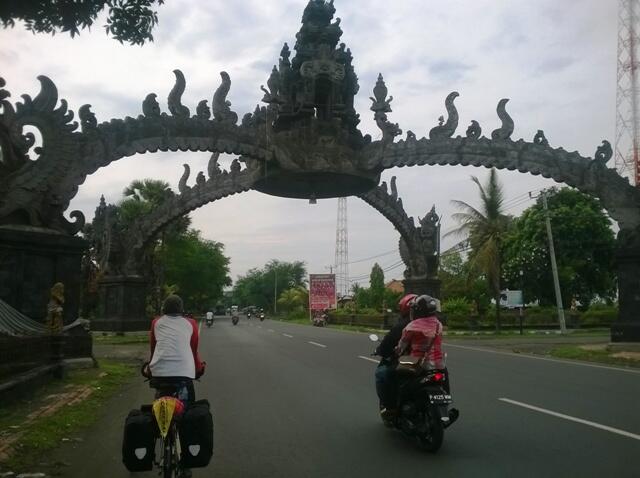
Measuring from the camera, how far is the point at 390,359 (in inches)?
282

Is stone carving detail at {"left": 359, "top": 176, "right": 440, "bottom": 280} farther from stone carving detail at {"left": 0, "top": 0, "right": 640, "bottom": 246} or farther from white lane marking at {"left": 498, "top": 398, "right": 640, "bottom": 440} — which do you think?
white lane marking at {"left": 498, "top": 398, "right": 640, "bottom": 440}

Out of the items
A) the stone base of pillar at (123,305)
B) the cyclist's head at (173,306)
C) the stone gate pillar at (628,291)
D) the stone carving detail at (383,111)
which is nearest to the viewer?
the cyclist's head at (173,306)

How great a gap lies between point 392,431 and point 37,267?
9.24m

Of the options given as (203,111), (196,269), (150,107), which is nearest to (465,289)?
(196,269)

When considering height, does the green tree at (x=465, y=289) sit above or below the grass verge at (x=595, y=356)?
above

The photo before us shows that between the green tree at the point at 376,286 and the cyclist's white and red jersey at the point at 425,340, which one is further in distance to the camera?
the green tree at the point at 376,286

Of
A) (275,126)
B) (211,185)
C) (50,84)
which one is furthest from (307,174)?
(50,84)

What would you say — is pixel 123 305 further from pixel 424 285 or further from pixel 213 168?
pixel 424 285

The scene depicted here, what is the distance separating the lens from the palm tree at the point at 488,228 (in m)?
35.5

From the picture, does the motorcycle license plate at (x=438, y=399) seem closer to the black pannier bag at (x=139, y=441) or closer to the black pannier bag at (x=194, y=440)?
the black pannier bag at (x=194, y=440)

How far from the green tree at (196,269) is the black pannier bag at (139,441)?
5404 cm

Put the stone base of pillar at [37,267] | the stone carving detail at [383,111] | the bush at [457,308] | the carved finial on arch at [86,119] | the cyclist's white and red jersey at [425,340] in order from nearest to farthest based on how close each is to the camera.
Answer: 1. the cyclist's white and red jersey at [425,340]
2. the stone base of pillar at [37,267]
3. the carved finial on arch at [86,119]
4. the stone carving detail at [383,111]
5. the bush at [457,308]

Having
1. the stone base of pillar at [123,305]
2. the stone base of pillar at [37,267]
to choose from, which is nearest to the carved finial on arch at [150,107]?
the stone base of pillar at [37,267]

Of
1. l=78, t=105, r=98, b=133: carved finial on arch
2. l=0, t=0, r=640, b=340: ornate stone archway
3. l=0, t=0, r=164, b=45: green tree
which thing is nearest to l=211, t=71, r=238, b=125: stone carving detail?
l=0, t=0, r=640, b=340: ornate stone archway
